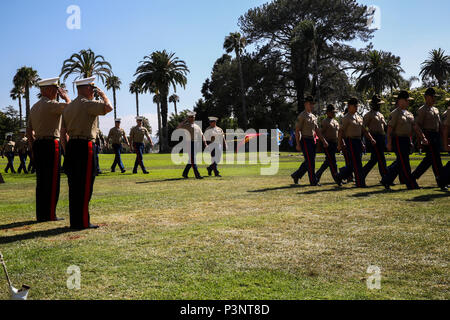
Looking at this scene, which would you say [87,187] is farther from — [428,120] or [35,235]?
[428,120]

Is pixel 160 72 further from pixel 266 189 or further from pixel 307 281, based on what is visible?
pixel 307 281

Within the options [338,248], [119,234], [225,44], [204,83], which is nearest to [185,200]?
[119,234]

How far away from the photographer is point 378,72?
59000 mm

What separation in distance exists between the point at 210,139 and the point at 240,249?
38.1 feet

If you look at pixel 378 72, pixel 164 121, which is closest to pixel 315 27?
pixel 378 72

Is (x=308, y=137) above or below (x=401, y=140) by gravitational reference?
above

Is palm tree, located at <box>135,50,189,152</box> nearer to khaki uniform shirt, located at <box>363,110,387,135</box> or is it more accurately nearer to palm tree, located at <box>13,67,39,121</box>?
palm tree, located at <box>13,67,39,121</box>

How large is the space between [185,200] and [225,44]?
190ft

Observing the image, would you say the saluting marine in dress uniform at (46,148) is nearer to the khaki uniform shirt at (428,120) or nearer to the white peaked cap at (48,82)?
the white peaked cap at (48,82)

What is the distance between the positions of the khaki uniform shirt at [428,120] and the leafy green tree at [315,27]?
48.4m

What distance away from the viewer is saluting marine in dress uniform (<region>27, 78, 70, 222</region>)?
688 centimetres

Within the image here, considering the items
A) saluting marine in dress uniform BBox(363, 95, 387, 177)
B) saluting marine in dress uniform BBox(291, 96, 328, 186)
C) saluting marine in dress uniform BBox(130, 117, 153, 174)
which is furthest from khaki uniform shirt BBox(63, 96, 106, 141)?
saluting marine in dress uniform BBox(130, 117, 153, 174)

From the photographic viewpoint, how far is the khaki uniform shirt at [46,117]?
6.88 m

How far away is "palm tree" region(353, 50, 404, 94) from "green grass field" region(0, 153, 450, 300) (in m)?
54.7
